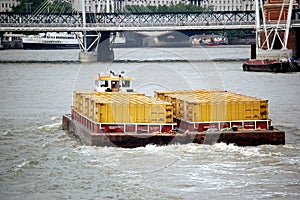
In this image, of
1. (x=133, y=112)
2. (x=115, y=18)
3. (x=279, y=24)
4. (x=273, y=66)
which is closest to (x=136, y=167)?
(x=133, y=112)

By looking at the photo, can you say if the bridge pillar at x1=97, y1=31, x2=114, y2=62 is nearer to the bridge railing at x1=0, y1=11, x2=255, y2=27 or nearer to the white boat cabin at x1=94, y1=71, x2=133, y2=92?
the bridge railing at x1=0, y1=11, x2=255, y2=27

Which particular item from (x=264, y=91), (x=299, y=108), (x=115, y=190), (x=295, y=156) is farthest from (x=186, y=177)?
(x=264, y=91)

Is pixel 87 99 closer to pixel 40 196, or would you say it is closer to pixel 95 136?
pixel 95 136

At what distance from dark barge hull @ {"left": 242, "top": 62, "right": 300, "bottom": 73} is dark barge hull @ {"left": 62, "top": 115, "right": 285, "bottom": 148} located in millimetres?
58197

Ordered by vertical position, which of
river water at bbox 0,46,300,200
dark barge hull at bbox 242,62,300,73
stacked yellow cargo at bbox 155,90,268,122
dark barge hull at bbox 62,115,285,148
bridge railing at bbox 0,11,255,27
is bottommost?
dark barge hull at bbox 242,62,300,73

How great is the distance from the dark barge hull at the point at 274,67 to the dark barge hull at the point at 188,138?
58197 mm

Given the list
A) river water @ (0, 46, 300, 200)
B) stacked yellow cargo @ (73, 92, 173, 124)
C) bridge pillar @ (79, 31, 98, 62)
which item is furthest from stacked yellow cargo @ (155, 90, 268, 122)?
bridge pillar @ (79, 31, 98, 62)

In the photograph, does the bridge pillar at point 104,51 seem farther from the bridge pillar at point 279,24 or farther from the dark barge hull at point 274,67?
the dark barge hull at point 274,67

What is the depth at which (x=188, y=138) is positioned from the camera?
38406mm

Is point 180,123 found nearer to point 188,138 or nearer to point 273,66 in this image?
point 188,138

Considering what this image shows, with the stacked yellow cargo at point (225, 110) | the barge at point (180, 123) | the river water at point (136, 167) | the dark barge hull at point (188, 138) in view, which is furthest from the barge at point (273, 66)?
the dark barge hull at point (188, 138)

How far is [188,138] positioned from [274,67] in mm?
59828

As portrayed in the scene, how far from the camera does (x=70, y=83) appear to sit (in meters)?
81.5

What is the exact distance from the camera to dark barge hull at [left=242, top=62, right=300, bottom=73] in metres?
96.5
